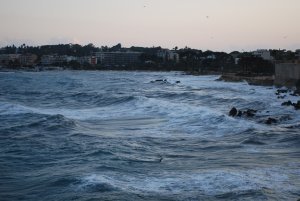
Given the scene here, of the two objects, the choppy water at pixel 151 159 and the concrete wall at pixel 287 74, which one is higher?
the concrete wall at pixel 287 74

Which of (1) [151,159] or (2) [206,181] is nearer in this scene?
(2) [206,181]

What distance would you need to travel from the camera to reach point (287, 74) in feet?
160

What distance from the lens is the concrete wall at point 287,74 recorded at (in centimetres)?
4500

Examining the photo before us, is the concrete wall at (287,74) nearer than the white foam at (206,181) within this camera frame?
No

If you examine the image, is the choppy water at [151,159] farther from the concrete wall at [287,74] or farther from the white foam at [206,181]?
the concrete wall at [287,74]

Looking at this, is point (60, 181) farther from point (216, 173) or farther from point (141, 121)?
point (141, 121)

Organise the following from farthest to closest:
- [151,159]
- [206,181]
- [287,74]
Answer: [287,74] → [151,159] → [206,181]

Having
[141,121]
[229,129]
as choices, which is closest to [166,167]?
[229,129]

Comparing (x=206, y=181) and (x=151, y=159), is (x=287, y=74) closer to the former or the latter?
(x=151, y=159)

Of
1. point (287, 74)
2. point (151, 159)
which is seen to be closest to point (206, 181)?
point (151, 159)

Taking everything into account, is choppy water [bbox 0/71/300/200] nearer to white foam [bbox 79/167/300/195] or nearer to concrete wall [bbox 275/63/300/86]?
white foam [bbox 79/167/300/195]

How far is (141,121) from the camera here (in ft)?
80.5

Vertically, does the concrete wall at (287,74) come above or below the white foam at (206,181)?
above

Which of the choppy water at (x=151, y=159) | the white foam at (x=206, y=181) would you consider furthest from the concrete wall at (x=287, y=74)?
the white foam at (x=206, y=181)
